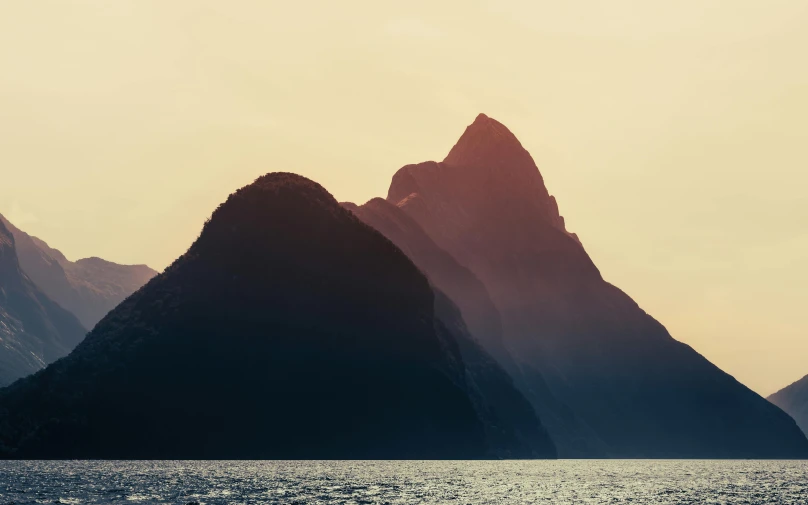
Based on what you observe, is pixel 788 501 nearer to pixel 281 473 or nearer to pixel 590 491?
pixel 590 491

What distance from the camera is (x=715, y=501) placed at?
126188 mm

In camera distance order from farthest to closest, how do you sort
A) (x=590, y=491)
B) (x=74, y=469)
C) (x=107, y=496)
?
1. (x=74, y=469)
2. (x=590, y=491)
3. (x=107, y=496)

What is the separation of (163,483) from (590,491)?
207 feet

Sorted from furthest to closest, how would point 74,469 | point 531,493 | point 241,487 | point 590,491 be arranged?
1. point 74,469
2. point 590,491
3. point 531,493
4. point 241,487

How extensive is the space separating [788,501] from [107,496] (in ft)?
283

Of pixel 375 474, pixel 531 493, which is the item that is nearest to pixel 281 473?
pixel 375 474

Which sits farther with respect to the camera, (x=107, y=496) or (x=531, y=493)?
(x=531, y=493)

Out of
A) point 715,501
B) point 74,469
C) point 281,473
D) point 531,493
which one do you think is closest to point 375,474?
point 281,473

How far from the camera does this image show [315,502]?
104 m

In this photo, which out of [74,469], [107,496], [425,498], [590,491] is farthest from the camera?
[74,469]

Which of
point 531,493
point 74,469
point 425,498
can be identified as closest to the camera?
point 425,498

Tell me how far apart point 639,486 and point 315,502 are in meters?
79.9

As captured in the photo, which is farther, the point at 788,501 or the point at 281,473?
the point at 281,473

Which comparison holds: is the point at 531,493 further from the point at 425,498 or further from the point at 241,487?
the point at 241,487
